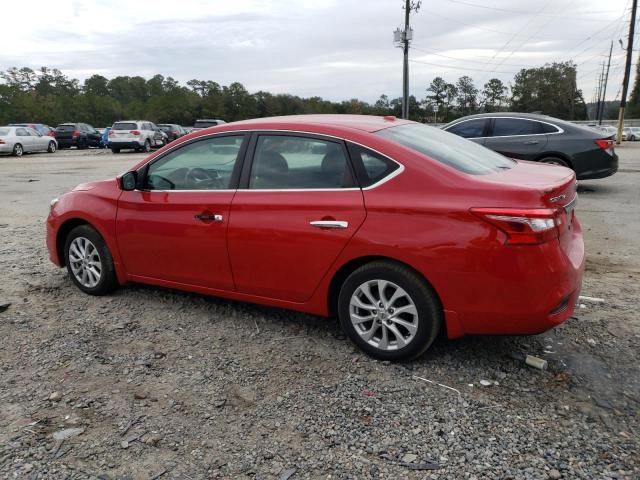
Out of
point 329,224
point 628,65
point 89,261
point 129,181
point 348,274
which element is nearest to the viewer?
point 329,224

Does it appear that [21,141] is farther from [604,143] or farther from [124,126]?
Answer: [604,143]

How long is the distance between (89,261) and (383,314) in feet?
9.55

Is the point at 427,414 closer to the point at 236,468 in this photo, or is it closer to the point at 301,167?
the point at 236,468

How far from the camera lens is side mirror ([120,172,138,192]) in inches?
179

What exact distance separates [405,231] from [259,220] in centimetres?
110

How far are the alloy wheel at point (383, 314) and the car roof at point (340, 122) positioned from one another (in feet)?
3.69

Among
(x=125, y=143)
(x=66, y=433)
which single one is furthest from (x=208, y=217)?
(x=125, y=143)

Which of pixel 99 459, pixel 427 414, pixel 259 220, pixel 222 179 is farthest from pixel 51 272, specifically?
pixel 427 414

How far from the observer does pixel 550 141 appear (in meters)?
10.2

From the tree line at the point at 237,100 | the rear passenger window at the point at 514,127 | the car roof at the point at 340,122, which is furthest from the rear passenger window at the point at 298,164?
the tree line at the point at 237,100

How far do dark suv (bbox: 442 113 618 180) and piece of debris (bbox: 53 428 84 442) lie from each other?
9456mm

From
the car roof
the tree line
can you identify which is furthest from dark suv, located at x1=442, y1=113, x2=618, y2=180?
→ the tree line

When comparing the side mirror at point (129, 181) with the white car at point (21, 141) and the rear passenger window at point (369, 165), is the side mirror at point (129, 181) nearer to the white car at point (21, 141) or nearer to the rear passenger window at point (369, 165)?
the rear passenger window at point (369, 165)

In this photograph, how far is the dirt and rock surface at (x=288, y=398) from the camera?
265 cm
